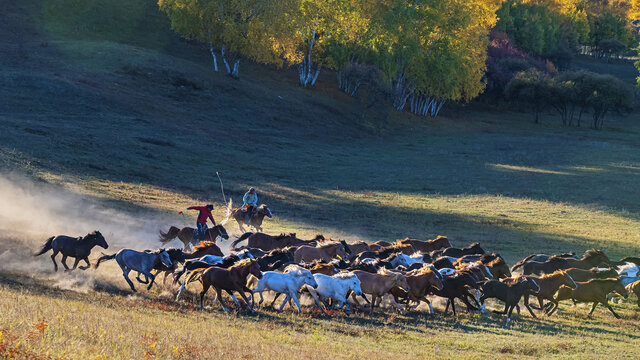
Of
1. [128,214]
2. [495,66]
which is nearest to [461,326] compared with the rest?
[128,214]

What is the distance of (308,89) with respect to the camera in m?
91.2

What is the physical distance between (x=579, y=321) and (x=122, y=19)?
9231 cm

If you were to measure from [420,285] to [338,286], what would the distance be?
90.8 inches

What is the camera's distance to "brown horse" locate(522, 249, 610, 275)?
22172 millimetres

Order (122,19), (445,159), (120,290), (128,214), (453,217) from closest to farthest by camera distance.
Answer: (120,290) → (128,214) → (453,217) → (445,159) → (122,19)

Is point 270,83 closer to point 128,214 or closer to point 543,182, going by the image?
point 543,182

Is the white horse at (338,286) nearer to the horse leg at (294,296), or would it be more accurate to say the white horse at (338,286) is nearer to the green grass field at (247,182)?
the horse leg at (294,296)

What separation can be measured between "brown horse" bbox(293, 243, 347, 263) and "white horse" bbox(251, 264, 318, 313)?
4.76 metres

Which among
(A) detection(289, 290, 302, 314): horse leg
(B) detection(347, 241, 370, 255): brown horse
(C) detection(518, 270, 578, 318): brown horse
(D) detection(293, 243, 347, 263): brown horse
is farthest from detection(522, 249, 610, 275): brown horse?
(A) detection(289, 290, 302, 314): horse leg

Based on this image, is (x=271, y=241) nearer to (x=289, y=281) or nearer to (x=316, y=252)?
(x=316, y=252)

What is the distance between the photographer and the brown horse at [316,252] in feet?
73.4

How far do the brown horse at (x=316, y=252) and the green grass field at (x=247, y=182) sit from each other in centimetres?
478

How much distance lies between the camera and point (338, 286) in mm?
17609

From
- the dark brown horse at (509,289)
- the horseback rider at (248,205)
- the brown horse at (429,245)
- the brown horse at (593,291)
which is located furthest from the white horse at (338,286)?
the horseback rider at (248,205)
